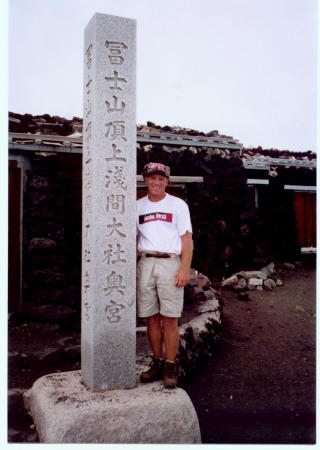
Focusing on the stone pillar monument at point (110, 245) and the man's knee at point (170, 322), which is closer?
the stone pillar monument at point (110, 245)

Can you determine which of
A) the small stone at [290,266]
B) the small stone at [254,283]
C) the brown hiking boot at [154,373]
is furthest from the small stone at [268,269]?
the brown hiking boot at [154,373]

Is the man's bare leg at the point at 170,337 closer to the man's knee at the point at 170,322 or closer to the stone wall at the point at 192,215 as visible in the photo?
the man's knee at the point at 170,322

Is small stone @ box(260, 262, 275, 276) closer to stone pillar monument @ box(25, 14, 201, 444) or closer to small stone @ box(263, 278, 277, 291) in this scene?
small stone @ box(263, 278, 277, 291)

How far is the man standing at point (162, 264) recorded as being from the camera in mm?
3447

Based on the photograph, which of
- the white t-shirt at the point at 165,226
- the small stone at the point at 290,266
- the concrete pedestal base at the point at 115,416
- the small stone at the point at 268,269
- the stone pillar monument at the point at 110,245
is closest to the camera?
the concrete pedestal base at the point at 115,416

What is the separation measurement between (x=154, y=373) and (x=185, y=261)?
102cm

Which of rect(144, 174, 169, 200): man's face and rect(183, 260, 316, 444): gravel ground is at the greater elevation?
A: rect(144, 174, 169, 200): man's face

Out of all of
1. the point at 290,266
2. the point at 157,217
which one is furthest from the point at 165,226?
the point at 290,266

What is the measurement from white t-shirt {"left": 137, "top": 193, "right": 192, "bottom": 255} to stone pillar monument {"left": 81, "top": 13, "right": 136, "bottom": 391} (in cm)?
17

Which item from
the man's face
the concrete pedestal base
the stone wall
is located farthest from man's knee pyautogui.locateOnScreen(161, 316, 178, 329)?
the stone wall

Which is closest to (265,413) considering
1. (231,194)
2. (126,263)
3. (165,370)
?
(165,370)

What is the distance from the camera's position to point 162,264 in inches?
136

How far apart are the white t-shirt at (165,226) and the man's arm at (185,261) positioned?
0.04 meters

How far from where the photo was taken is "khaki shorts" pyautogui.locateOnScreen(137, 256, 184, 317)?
344cm
